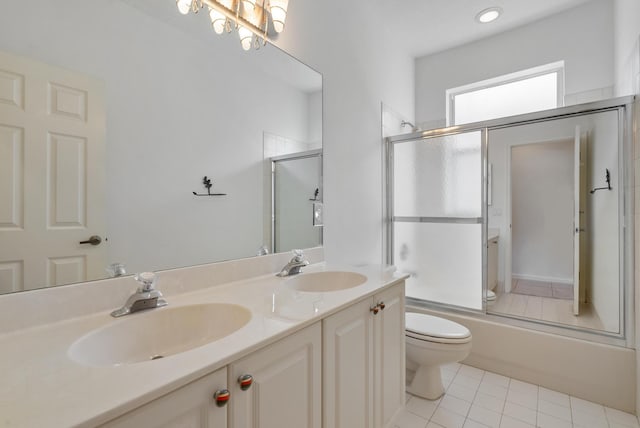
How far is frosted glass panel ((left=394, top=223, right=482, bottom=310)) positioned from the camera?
2.27 meters

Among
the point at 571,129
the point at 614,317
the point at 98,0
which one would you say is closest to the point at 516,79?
the point at 571,129

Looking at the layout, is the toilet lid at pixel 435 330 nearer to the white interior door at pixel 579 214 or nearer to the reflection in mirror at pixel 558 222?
the reflection in mirror at pixel 558 222

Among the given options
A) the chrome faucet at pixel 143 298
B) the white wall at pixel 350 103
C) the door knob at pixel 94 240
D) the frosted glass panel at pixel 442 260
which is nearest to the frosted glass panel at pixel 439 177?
the frosted glass panel at pixel 442 260

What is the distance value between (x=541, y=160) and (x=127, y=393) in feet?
12.6

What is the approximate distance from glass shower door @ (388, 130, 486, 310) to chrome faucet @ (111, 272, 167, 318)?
2.02 m

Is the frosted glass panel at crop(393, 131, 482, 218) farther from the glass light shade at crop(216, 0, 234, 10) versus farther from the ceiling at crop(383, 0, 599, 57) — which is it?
the glass light shade at crop(216, 0, 234, 10)

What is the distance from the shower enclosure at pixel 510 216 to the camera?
5.97ft

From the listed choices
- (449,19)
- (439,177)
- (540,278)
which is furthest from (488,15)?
(540,278)

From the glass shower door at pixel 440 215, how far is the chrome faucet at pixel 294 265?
128 centimetres

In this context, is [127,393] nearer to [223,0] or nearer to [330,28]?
[223,0]

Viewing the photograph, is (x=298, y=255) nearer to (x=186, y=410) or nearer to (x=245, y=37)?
(x=186, y=410)

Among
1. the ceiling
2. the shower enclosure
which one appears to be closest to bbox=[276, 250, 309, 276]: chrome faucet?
the shower enclosure

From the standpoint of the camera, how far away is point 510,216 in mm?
2961

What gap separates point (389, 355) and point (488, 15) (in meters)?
2.65
